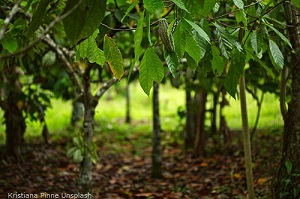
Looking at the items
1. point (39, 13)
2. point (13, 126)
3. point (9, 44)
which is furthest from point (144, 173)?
point (39, 13)

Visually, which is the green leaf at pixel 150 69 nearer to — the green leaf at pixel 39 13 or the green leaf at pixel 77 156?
the green leaf at pixel 39 13

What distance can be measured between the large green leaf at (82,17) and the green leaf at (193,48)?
11.9 inches

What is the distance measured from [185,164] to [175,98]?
7.05 meters

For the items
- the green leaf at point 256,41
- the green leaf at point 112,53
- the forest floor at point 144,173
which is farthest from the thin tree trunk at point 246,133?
the green leaf at point 112,53

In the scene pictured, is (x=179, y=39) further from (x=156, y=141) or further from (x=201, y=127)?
(x=201, y=127)

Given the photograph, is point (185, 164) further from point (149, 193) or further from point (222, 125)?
point (149, 193)

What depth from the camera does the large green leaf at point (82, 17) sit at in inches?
37.6

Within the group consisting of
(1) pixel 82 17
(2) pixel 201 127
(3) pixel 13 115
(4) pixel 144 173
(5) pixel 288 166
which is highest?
(1) pixel 82 17

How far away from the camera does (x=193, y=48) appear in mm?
1175

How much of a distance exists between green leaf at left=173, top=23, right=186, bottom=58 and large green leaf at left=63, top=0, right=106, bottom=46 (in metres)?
0.26

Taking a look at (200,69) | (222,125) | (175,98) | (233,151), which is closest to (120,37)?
(222,125)

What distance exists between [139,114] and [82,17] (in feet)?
31.0

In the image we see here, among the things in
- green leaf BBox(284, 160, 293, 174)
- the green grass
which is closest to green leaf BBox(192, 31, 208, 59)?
green leaf BBox(284, 160, 293, 174)

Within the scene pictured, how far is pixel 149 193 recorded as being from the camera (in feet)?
11.6
